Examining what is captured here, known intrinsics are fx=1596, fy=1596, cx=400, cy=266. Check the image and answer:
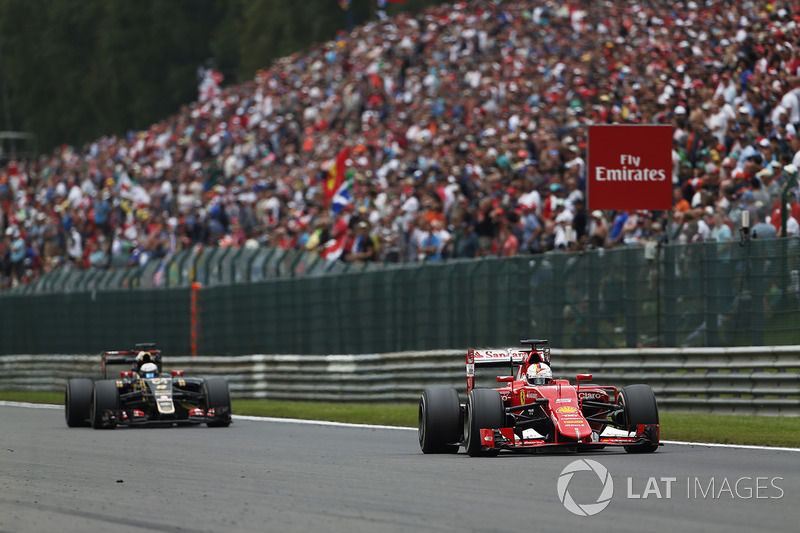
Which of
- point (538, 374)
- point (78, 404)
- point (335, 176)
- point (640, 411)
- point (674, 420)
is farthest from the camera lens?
point (335, 176)

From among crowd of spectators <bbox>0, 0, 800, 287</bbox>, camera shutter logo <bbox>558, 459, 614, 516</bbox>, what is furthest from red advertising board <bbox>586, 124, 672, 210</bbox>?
camera shutter logo <bbox>558, 459, 614, 516</bbox>

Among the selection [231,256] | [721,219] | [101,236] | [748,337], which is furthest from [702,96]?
[101,236]

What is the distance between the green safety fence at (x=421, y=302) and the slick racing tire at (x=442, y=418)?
5.07 metres

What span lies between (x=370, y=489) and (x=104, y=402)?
9.80m

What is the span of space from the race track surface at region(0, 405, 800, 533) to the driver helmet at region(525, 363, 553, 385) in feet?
2.42

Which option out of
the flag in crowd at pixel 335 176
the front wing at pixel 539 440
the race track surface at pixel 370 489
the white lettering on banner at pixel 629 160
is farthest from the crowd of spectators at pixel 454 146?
the race track surface at pixel 370 489

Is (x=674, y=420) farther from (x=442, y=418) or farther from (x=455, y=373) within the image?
(x=455, y=373)

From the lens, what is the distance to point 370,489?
10695mm

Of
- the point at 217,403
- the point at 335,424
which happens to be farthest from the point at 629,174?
the point at 217,403

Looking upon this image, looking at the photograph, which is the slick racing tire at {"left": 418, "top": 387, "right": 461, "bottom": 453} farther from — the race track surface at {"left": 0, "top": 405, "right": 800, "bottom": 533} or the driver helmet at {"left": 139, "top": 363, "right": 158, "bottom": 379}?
the driver helmet at {"left": 139, "top": 363, "right": 158, "bottom": 379}

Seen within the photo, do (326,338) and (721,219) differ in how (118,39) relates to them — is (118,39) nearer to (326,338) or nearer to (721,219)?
→ (326,338)

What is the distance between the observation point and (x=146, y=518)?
9.34m

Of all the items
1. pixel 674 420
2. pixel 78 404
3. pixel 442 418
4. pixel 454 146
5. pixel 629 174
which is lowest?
pixel 674 420

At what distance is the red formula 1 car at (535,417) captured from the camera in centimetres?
1308
